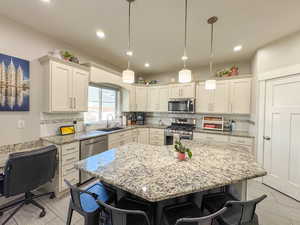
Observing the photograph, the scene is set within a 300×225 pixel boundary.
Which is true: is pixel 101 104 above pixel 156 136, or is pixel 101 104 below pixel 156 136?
above

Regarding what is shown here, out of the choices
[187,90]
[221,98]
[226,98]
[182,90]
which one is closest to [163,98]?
[182,90]

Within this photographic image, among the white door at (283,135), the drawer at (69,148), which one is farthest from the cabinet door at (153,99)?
the white door at (283,135)

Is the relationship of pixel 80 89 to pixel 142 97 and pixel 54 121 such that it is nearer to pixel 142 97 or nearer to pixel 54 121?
pixel 54 121

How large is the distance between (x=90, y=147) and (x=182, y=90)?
294cm

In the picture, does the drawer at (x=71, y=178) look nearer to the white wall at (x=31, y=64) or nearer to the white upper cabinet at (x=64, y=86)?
the white wall at (x=31, y=64)

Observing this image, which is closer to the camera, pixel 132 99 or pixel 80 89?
pixel 80 89

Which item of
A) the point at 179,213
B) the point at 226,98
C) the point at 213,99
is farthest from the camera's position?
the point at 213,99

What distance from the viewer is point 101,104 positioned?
3.82 m

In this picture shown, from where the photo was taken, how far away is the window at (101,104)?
11.4 feet

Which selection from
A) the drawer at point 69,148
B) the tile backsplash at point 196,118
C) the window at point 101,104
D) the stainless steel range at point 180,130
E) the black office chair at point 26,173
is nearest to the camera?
the black office chair at point 26,173

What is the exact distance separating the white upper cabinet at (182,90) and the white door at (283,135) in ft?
5.56

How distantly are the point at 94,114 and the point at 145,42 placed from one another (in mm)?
2216

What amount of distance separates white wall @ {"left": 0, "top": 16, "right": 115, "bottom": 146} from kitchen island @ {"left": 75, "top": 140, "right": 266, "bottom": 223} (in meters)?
1.64

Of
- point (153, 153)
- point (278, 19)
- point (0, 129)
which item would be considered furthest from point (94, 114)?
point (278, 19)
